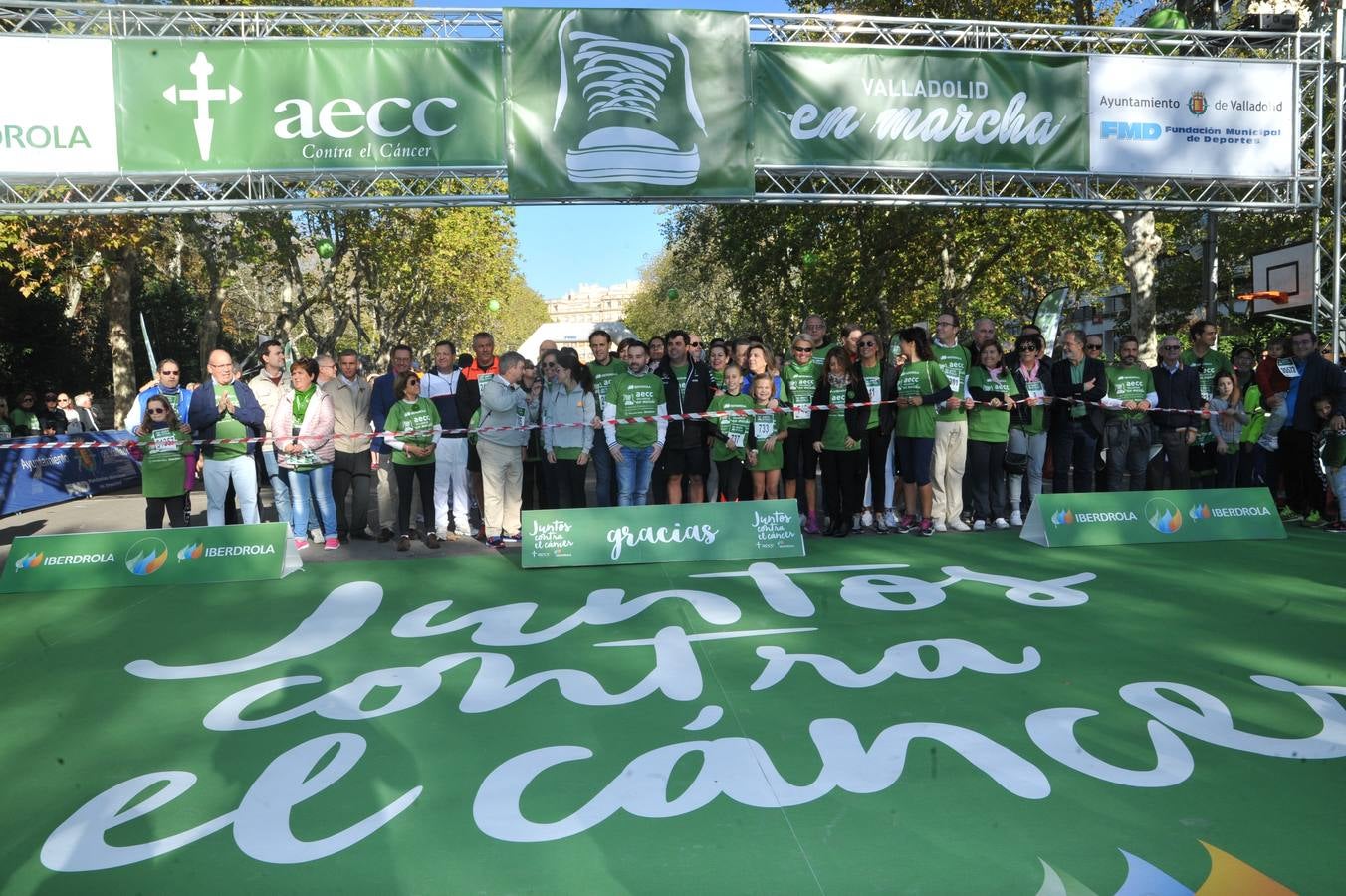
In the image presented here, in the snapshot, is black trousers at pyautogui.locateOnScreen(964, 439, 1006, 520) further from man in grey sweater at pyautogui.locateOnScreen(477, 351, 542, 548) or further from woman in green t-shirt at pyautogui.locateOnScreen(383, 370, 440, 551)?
woman in green t-shirt at pyautogui.locateOnScreen(383, 370, 440, 551)

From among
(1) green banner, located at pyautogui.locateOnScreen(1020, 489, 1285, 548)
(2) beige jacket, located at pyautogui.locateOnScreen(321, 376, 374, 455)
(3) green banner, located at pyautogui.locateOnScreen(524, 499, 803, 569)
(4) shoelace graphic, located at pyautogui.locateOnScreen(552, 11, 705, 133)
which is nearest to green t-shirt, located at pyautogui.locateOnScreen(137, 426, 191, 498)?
(2) beige jacket, located at pyautogui.locateOnScreen(321, 376, 374, 455)

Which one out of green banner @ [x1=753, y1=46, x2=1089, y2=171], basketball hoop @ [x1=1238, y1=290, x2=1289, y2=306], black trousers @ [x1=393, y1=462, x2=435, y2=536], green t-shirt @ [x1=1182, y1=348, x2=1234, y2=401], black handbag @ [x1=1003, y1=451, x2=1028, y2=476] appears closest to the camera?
black trousers @ [x1=393, y1=462, x2=435, y2=536]

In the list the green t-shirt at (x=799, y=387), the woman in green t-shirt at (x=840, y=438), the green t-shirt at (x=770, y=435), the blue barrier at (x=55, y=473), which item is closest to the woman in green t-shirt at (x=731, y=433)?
the green t-shirt at (x=770, y=435)

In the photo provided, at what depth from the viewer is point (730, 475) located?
854cm

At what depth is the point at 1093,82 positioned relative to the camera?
9.94 metres

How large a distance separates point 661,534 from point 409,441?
2602 millimetres

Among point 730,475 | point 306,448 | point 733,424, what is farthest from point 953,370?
point 306,448

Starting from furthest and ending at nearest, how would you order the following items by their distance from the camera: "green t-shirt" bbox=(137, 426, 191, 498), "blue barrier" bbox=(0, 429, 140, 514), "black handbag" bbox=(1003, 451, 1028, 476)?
"blue barrier" bbox=(0, 429, 140, 514) < "black handbag" bbox=(1003, 451, 1028, 476) < "green t-shirt" bbox=(137, 426, 191, 498)

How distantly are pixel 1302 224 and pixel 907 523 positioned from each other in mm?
22619

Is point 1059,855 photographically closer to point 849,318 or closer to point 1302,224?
point 849,318

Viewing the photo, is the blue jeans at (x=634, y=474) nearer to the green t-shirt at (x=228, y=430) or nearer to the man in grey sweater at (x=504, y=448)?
the man in grey sweater at (x=504, y=448)

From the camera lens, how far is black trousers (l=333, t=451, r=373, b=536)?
8.68m

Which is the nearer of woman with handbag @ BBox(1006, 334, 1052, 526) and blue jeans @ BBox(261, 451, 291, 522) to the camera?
blue jeans @ BBox(261, 451, 291, 522)

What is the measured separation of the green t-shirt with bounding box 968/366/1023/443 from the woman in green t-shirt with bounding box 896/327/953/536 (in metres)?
0.49
